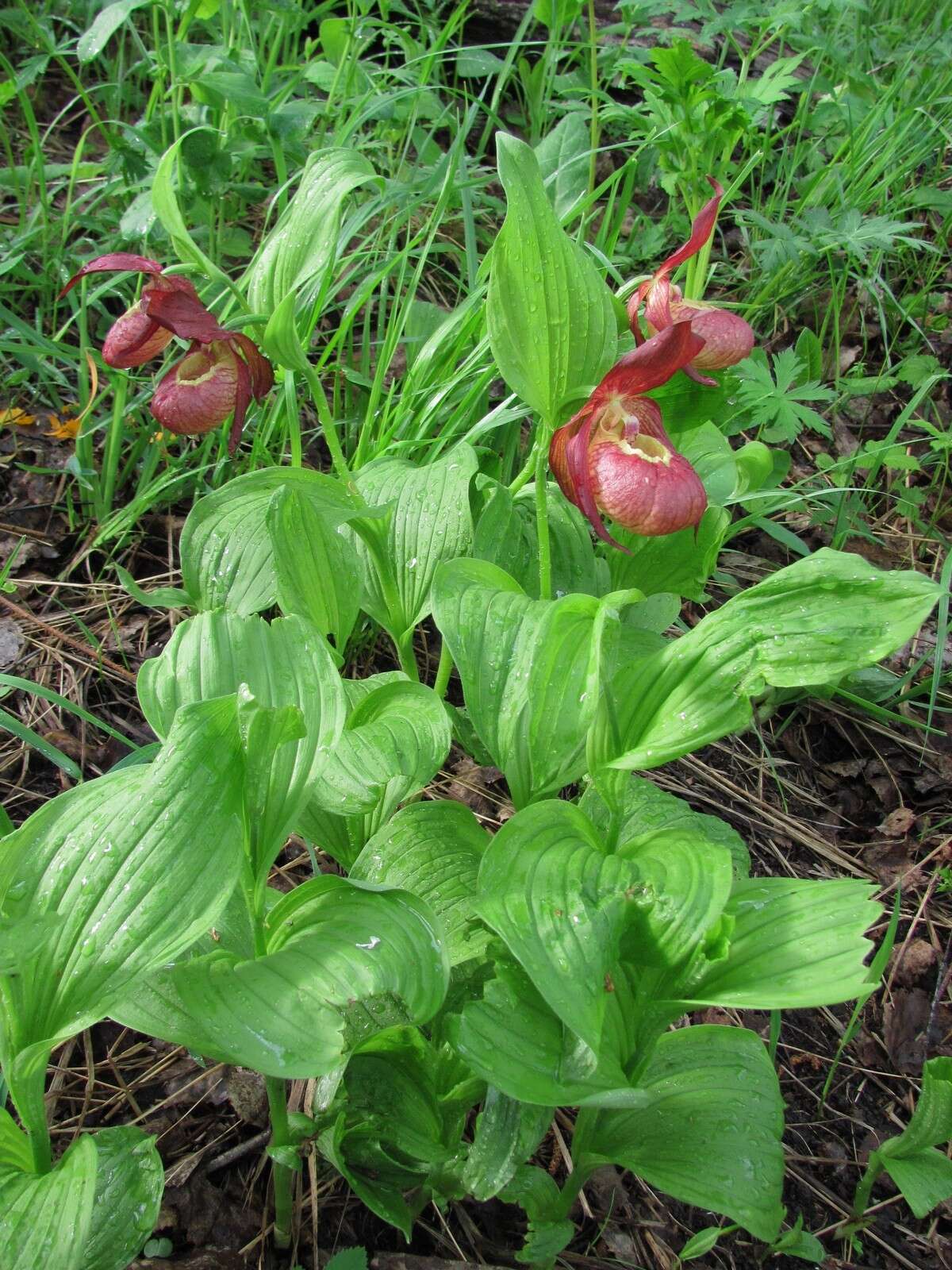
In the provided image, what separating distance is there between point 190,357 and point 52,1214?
112 cm

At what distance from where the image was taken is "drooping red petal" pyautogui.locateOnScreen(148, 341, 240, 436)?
1440 millimetres

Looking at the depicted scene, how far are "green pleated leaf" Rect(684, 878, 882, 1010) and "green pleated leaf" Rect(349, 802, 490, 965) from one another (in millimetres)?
296

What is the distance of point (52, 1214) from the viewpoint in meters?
0.85

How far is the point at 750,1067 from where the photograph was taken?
118 cm

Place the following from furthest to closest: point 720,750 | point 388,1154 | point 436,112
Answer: point 436,112 → point 720,750 → point 388,1154

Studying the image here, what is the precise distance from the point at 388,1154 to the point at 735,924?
509 millimetres

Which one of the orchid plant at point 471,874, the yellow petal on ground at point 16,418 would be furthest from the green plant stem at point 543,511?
the yellow petal on ground at point 16,418

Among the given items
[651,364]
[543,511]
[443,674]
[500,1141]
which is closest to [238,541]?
[443,674]

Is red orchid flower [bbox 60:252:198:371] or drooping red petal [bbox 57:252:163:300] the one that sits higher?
drooping red petal [bbox 57:252:163:300]

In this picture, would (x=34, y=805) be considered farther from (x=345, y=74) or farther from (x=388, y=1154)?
(x=345, y=74)

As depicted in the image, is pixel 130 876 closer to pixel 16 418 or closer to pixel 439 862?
pixel 439 862

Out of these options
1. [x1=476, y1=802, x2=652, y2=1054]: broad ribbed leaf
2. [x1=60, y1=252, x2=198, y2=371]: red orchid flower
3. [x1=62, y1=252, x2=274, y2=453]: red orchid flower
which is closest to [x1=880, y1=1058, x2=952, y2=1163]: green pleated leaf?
[x1=476, y1=802, x2=652, y2=1054]: broad ribbed leaf

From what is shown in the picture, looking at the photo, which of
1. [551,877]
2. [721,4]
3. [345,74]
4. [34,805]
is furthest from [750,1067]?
[721,4]

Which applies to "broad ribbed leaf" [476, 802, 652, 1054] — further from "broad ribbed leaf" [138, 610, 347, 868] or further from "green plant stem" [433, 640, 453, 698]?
"green plant stem" [433, 640, 453, 698]
